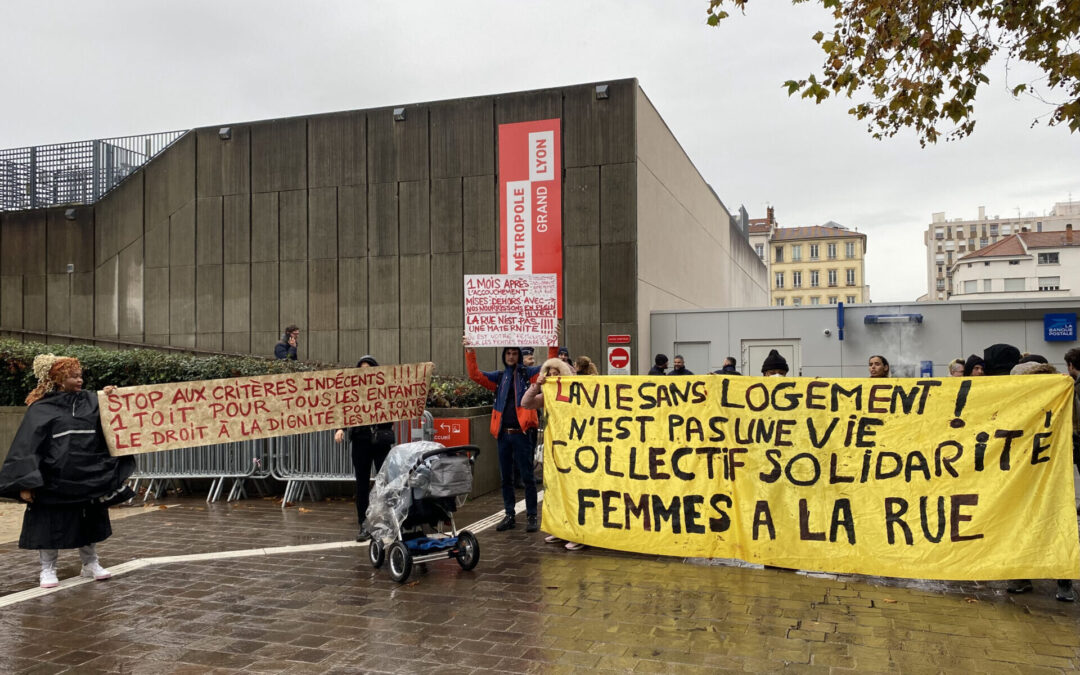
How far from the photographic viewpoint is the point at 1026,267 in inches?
3588

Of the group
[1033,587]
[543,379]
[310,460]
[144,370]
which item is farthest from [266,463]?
[1033,587]

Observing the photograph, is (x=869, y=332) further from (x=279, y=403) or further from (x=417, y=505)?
(x=417, y=505)

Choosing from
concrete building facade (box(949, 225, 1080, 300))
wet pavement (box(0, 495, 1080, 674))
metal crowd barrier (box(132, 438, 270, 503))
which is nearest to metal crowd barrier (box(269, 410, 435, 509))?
metal crowd barrier (box(132, 438, 270, 503))

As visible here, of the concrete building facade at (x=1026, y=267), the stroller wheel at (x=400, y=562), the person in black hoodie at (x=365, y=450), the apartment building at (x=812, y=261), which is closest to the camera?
the stroller wheel at (x=400, y=562)

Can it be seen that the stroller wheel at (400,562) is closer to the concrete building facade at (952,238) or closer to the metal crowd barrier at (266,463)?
the metal crowd barrier at (266,463)

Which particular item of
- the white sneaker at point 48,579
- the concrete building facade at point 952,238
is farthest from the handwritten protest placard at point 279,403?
the concrete building facade at point 952,238

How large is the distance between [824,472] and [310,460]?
6.82 meters

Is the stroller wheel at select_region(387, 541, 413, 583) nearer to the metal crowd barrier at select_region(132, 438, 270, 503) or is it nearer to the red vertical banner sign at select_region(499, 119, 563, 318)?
the metal crowd barrier at select_region(132, 438, 270, 503)

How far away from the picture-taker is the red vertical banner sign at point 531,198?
19609 millimetres

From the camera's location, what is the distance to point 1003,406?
6.53 m

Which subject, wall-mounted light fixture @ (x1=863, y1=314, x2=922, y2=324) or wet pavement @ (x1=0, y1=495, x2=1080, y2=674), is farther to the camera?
wall-mounted light fixture @ (x1=863, y1=314, x2=922, y2=324)

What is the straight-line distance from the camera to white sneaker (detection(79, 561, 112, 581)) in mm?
7031

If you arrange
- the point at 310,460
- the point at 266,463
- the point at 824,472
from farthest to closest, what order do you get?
the point at 266,463 < the point at 310,460 < the point at 824,472

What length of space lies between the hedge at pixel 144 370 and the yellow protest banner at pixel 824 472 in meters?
4.30
